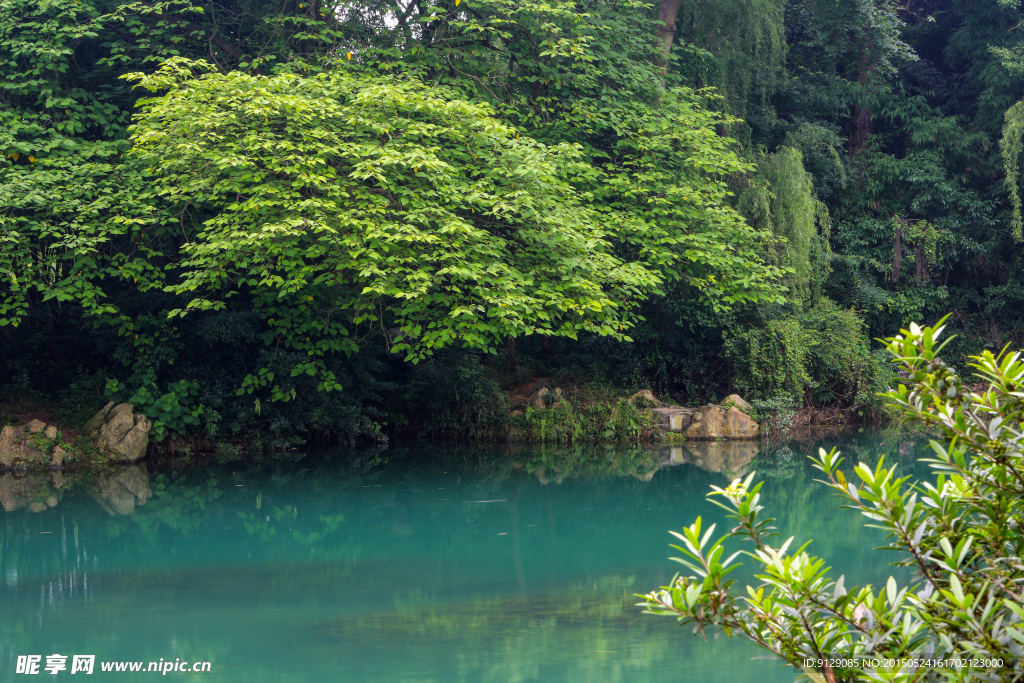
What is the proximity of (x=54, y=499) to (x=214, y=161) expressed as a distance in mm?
4008

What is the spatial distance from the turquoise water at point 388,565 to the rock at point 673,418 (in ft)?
5.21

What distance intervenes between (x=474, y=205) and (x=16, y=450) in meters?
6.77

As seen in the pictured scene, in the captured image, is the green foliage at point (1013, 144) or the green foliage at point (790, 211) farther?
the green foliage at point (1013, 144)

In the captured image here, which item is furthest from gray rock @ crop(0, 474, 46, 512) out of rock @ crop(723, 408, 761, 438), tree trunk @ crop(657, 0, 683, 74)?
tree trunk @ crop(657, 0, 683, 74)

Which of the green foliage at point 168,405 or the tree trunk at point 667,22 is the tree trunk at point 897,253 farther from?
the green foliage at point 168,405

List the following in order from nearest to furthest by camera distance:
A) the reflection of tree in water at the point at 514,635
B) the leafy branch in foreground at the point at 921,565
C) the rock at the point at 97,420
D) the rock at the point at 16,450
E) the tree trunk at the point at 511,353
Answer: the leafy branch in foreground at the point at 921,565 < the reflection of tree in water at the point at 514,635 < the rock at the point at 16,450 < the rock at the point at 97,420 < the tree trunk at the point at 511,353

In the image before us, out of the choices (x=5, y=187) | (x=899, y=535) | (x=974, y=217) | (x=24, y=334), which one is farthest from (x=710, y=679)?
(x=974, y=217)

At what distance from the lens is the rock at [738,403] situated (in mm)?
13893

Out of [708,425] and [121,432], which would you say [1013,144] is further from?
[121,432]

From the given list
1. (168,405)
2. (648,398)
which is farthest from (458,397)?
(168,405)

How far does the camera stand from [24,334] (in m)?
13.3

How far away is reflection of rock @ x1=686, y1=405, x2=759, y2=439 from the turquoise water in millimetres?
1491

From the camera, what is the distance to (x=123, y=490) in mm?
10047

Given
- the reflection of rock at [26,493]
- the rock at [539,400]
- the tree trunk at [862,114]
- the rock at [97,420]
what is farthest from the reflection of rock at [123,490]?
the tree trunk at [862,114]
